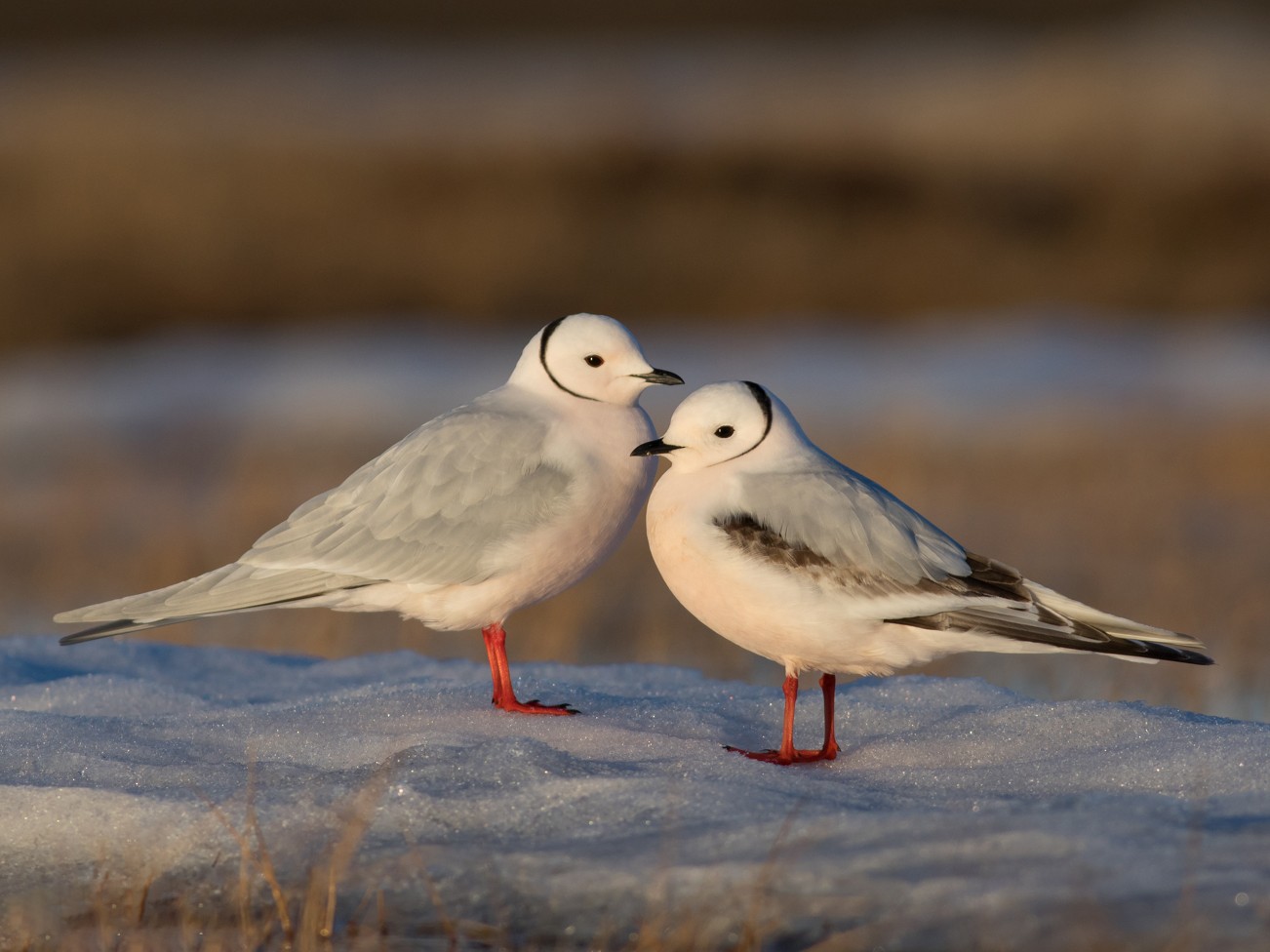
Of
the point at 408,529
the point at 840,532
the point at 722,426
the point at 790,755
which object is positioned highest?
the point at 722,426

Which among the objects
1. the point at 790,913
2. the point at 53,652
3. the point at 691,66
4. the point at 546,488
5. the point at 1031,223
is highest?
the point at 691,66

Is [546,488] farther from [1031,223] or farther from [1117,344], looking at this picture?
[1031,223]

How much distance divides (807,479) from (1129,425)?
1209 centimetres

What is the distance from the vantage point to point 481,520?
6055mm

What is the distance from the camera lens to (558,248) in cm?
2541

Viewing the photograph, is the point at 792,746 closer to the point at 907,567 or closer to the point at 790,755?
the point at 790,755

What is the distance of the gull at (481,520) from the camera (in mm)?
5980

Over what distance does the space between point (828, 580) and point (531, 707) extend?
116cm

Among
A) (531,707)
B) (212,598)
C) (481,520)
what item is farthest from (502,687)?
(212,598)

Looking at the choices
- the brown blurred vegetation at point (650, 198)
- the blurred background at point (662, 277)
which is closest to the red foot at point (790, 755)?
the blurred background at point (662, 277)

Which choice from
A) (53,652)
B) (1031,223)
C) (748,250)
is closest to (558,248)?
(748,250)

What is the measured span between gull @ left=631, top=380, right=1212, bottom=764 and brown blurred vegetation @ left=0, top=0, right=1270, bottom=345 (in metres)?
18.3

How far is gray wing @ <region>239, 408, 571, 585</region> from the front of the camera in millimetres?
6016

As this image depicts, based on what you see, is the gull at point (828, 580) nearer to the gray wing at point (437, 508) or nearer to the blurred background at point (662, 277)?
the gray wing at point (437, 508)
